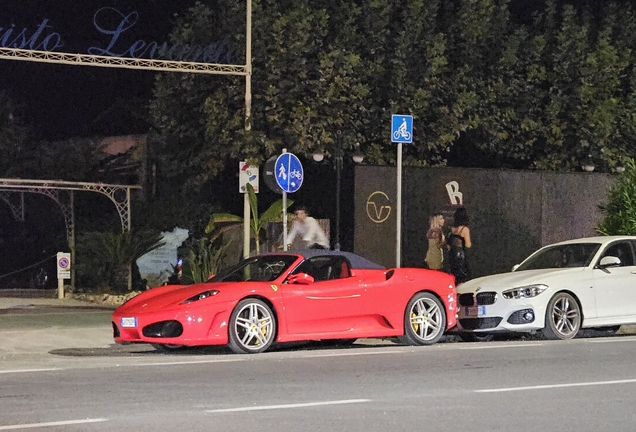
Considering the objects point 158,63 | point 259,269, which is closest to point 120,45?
point 158,63

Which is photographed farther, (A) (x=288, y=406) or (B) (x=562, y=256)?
(B) (x=562, y=256)

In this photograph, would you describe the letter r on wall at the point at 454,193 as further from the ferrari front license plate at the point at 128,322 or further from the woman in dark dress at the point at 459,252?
the ferrari front license plate at the point at 128,322

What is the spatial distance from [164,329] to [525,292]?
5196mm

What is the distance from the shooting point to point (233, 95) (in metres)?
25.0

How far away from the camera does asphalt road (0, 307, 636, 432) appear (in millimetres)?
8820

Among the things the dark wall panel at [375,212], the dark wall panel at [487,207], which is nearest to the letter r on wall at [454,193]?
the dark wall panel at [487,207]

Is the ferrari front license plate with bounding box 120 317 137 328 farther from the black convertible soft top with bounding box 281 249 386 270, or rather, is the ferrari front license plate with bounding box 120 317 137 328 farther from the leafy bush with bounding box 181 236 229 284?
the leafy bush with bounding box 181 236 229 284

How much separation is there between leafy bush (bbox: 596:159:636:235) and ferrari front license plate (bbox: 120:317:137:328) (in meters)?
10.8

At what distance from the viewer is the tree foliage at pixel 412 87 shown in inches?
985

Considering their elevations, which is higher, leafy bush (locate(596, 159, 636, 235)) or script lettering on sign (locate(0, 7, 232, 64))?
script lettering on sign (locate(0, 7, 232, 64))

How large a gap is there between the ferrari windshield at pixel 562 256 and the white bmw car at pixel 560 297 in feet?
0.11

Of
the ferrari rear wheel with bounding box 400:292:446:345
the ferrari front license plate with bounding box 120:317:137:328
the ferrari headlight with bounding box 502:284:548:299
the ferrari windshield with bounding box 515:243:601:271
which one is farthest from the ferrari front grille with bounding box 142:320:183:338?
the ferrari windshield with bounding box 515:243:601:271

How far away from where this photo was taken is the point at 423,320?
15.5 metres

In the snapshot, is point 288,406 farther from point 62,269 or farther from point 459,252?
point 62,269
